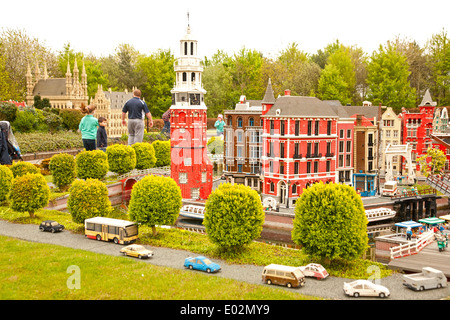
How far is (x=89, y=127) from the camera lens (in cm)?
5925

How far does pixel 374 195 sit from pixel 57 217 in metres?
39.2

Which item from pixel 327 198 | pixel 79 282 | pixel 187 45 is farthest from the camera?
pixel 187 45

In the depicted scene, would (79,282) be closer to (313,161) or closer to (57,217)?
(57,217)

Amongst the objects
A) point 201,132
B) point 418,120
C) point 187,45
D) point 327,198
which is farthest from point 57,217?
point 418,120

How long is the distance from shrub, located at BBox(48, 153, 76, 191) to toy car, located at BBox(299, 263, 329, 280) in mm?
37095

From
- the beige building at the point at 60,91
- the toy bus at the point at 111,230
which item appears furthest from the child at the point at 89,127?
the beige building at the point at 60,91

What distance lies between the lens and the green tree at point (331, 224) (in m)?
34.0

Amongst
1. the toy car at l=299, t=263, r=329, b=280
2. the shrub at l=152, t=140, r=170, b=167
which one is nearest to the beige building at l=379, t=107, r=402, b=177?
the shrub at l=152, t=140, r=170, b=167

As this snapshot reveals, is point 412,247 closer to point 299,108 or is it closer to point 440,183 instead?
point 299,108

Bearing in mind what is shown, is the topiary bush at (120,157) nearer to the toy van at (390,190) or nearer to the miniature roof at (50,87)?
the toy van at (390,190)

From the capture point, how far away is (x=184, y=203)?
58.9 m

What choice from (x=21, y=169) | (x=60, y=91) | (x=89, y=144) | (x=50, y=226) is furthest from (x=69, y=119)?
(x=50, y=226)

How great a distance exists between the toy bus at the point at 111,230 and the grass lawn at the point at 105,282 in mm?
4419

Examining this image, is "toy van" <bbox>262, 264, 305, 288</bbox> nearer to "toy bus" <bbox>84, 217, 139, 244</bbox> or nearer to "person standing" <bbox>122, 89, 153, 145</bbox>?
"toy bus" <bbox>84, 217, 139, 244</bbox>
